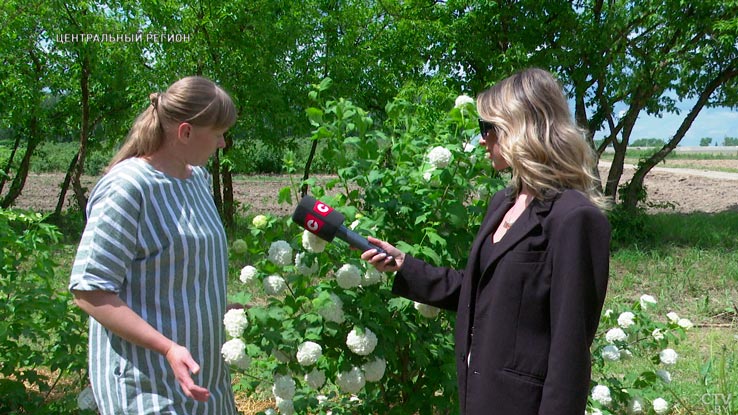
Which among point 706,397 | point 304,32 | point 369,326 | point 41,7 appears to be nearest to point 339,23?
point 304,32

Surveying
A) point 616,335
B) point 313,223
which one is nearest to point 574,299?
point 313,223

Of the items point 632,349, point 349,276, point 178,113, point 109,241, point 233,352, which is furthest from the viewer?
point 632,349

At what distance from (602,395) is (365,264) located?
1.35m

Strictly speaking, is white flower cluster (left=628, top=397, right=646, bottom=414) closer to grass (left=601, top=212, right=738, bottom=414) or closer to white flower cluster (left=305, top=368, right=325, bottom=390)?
grass (left=601, top=212, right=738, bottom=414)

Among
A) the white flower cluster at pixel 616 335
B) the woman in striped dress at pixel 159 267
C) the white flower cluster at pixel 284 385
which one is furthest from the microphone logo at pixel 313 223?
the white flower cluster at pixel 616 335

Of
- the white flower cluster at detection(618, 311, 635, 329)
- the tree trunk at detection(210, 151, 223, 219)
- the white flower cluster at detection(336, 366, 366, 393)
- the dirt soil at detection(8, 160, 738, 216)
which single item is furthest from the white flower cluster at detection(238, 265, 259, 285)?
the dirt soil at detection(8, 160, 738, 216)

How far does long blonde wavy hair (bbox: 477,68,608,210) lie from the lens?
5.97ft

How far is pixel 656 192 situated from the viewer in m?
17.6

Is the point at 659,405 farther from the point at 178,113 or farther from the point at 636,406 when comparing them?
the point at 178,113

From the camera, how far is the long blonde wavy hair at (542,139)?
182 centimetres

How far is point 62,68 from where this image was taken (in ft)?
37.9

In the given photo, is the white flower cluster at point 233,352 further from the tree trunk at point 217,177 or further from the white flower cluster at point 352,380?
the tree trunk at point 217,177

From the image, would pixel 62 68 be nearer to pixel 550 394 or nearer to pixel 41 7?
pixel 41 7

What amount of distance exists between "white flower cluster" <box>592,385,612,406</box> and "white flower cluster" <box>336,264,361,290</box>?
4.41 feet
